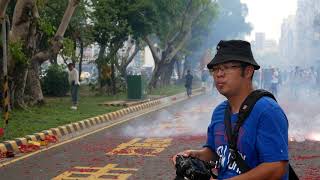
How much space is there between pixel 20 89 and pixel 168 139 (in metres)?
7.32

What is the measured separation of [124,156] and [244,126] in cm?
716

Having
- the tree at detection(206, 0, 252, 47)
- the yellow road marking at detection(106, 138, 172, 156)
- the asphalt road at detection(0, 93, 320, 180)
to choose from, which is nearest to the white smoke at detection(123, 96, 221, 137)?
the asphalt road at detection(0, 93, 320, 180)

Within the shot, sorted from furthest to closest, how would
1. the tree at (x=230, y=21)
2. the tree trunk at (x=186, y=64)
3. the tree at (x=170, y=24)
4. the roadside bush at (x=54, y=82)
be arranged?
the tree at (x=230, y=21) → the tree trunk at (x=186, y=64) → the tree at (x=170, y=24) → the roadside bush at (x=54, y=82)

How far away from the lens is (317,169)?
820cm

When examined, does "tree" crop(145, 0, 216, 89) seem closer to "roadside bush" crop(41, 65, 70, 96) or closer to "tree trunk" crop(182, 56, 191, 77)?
"roadside bush" crop(41, 65, 70, 96)

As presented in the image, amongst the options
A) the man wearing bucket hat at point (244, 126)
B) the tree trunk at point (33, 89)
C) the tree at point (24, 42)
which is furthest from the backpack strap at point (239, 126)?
the tree trunk at point (33, 89)

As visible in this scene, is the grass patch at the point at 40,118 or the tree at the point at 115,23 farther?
the tree at the point at 115,23

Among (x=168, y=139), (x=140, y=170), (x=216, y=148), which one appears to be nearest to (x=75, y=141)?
(x=168, y=139)

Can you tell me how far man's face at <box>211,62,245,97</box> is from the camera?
2.71m

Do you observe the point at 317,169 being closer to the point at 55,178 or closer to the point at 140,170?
the point at 140,170

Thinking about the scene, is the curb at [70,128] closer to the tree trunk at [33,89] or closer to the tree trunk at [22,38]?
the tree trunk at [22,38]

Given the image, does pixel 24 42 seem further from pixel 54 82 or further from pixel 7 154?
pixel 54 82

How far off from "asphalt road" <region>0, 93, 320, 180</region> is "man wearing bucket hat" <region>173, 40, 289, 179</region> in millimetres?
4927

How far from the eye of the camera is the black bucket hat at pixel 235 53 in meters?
2.67
